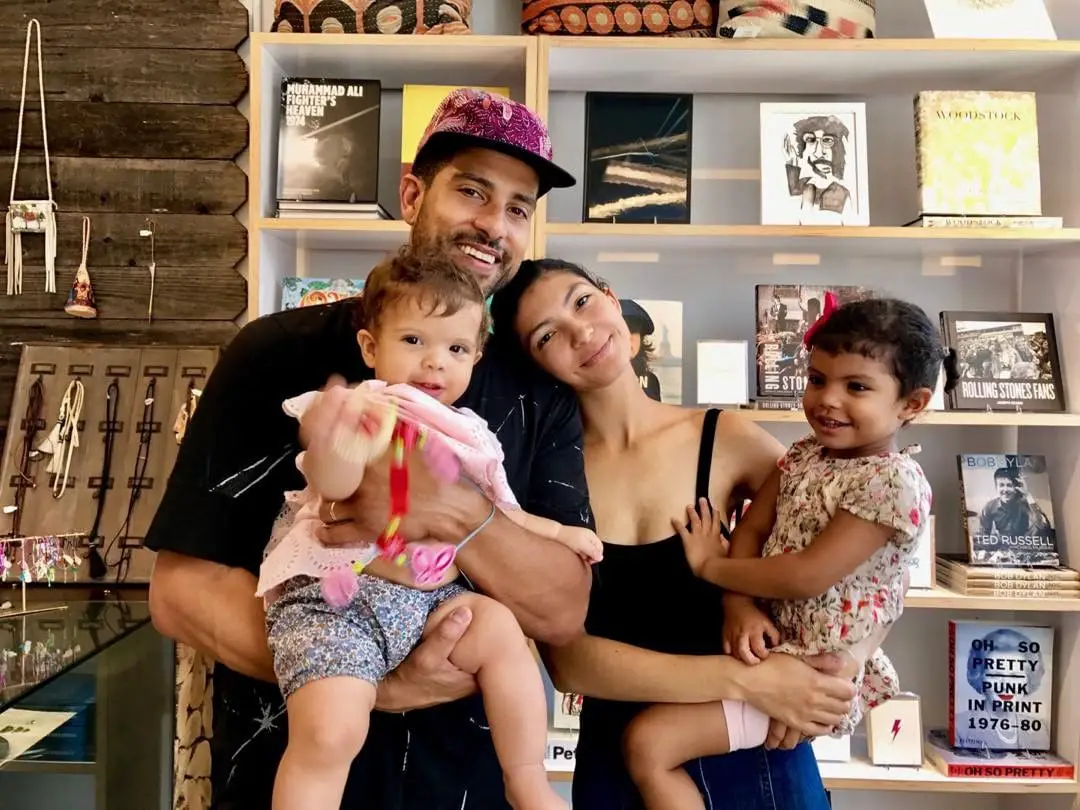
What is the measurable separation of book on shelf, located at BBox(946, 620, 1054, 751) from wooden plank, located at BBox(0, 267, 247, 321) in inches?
88.9

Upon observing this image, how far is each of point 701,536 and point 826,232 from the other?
1091mm

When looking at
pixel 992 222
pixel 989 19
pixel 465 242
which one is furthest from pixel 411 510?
pixel 989 19

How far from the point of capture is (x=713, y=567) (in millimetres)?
1438

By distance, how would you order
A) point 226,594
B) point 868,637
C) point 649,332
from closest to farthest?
point 226,594, point 868,637, point 649,332

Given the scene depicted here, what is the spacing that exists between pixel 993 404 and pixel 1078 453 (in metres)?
0.24

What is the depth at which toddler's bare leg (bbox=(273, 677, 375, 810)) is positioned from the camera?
3.28ft

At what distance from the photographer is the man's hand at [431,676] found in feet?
3.48

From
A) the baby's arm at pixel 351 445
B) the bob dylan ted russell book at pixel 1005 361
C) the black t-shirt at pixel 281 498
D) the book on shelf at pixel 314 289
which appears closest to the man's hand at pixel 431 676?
the black t-shirt at pixel 281 498

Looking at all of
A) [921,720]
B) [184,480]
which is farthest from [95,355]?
[921,720]

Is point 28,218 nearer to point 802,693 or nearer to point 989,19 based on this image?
point 802,693

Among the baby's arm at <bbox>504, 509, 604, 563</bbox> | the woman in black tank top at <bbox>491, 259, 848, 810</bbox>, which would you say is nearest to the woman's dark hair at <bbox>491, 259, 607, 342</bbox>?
the woman in black tank top at <bbox>491, 259, 848, 810</bbox>

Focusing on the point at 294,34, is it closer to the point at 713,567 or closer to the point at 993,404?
the point at 713,567

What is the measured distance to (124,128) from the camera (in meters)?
2.48

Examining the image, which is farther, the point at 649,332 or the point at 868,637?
the point at 649,332
